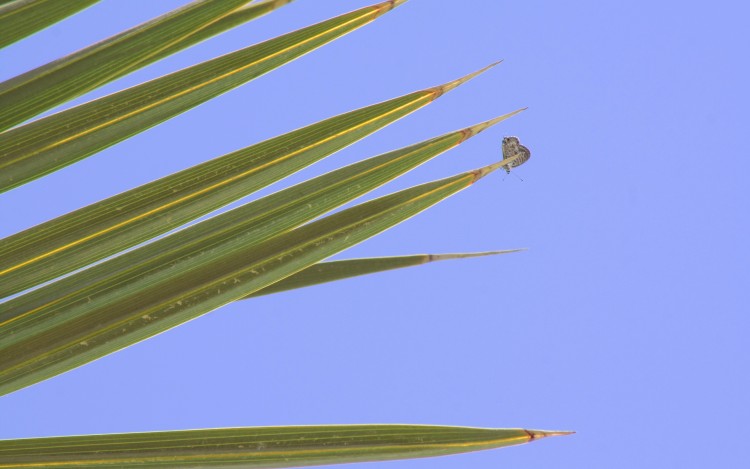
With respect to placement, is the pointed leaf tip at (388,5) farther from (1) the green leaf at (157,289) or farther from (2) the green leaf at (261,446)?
(2) the green leaf at (261,446)

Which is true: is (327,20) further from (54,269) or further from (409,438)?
(409,438)

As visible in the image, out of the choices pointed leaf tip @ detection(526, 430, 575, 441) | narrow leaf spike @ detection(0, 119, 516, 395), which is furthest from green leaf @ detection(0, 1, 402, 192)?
pointed leaf tip @ detection(526, 430, 575, 441)

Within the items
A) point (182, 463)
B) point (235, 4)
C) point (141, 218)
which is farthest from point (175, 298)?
point (235, 4)

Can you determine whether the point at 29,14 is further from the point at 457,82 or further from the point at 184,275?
the point at 457,82

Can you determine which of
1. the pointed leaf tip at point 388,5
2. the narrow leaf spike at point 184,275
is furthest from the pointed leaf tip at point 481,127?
the pointed leaf tip at point 388,5

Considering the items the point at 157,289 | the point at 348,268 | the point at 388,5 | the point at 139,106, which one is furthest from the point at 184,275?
the point at 388,5

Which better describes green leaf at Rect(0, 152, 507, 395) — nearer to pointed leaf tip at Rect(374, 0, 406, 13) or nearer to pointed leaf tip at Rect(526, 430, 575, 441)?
pointed leaf tip at Rect(374, 0, 406, 13)
